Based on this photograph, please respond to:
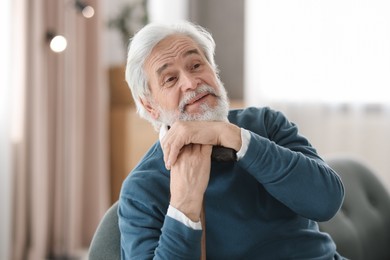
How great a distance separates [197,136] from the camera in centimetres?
132

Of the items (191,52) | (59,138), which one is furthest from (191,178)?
(59,138)

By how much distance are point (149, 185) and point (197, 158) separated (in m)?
0.15

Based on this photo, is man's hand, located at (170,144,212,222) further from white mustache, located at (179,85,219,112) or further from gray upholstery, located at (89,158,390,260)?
gray upholstery, located at (89,158,390,260)

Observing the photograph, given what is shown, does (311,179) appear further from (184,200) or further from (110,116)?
(110,116)

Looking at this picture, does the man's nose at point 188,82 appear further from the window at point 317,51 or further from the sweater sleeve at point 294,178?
the window at point 317,51

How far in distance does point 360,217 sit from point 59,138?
6.77 feet

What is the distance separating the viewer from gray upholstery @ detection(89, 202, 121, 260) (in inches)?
54.1

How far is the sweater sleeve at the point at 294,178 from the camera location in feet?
4.34

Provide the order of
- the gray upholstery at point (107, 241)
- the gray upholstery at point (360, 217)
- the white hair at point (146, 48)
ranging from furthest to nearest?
the gray upholstery at point (360, 217), the white hair at point (146, 48), the gray upholstery at point (107, 241)

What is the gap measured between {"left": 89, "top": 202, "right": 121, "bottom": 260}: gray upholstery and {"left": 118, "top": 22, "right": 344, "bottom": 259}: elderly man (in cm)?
3

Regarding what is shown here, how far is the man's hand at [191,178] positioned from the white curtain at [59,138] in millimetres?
2012

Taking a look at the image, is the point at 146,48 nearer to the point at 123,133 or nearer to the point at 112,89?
the point at 123,133

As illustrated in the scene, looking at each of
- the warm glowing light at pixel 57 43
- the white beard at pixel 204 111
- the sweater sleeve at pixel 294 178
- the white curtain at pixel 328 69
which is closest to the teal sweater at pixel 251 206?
the sweater sleeve at pixel 294 178

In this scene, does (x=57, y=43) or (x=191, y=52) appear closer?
(x=191, y=52)
